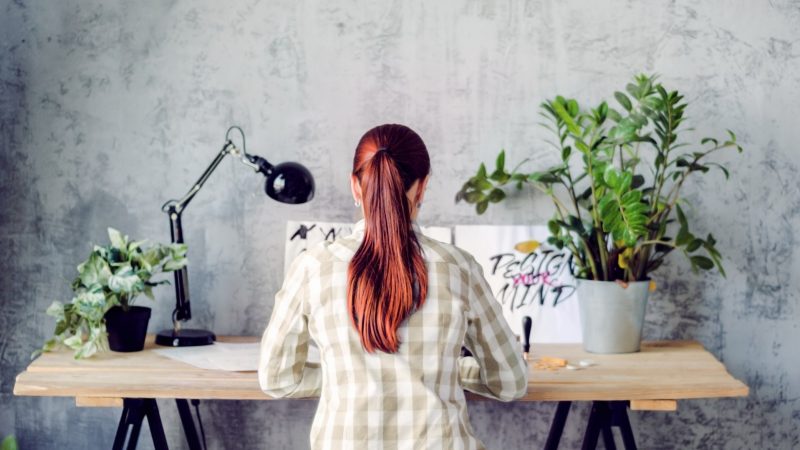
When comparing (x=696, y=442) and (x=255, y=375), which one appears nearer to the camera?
(x=255, y=375)

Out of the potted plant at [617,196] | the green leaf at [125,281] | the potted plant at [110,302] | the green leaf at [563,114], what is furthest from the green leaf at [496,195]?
the green leaf at [125,281]

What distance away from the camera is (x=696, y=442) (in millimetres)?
2770

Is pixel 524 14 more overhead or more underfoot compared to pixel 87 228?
more overhead

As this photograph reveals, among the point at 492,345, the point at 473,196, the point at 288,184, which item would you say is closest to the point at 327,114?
the point at 288,184

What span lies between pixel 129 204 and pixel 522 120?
1.17 m

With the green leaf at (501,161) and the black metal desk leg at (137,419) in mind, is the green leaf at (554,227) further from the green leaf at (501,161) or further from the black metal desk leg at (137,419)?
the black metal desk leg at (137,419)

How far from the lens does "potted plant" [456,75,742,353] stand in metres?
2.37

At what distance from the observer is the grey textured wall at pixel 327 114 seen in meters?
2.66

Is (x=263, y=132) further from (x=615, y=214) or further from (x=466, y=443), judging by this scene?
(x=466, y=443)

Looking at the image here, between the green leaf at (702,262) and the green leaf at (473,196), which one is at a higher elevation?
the green leaf at (473,196)

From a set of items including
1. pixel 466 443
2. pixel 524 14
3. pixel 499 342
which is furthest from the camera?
pixel 524 14

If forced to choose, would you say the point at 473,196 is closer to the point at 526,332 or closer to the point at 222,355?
the point at 526,332

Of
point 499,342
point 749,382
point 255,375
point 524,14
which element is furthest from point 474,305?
point 749,382

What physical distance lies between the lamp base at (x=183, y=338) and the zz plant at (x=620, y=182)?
2.66 feet
